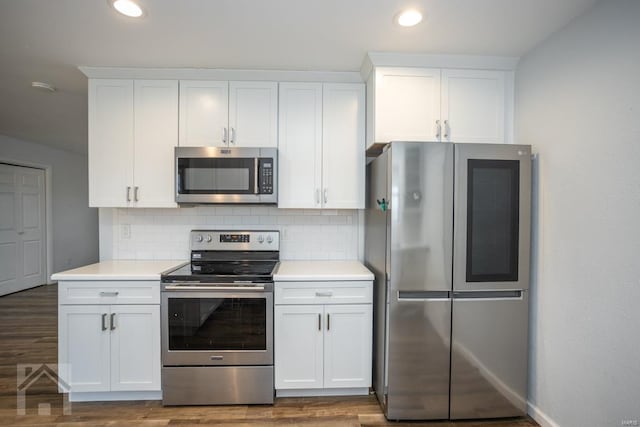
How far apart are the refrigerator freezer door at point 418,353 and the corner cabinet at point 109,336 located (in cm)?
158

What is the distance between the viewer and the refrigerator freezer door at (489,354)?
5.95ft

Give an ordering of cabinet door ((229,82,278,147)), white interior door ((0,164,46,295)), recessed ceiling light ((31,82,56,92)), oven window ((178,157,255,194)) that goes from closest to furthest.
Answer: oven window ((178,157,255,194)) → cabinet door ((229,82,278,147)) → recessed ceiling light ((31,82,56,92)) → white interior door ((0,164,46,295))

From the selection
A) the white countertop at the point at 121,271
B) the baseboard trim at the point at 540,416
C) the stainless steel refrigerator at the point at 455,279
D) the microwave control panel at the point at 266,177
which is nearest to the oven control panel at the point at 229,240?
the white countertop at the point at 121,271

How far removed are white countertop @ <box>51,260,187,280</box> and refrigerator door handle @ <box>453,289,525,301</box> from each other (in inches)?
79.8

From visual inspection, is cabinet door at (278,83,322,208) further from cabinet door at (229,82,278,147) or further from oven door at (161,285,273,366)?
oven door at (161,285,273,366)

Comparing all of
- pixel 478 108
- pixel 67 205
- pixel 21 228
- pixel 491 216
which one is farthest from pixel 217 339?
pixel 67 205

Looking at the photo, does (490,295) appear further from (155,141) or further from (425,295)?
(155,141)

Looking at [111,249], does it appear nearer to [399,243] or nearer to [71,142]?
[399,243]

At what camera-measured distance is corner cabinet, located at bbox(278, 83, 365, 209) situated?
2314 millimetres

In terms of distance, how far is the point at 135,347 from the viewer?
1956 millimetres

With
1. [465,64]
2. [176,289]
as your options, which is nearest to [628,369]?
[465,64]

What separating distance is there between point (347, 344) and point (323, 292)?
0.41 m

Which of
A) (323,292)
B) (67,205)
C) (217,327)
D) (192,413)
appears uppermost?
(67,205)

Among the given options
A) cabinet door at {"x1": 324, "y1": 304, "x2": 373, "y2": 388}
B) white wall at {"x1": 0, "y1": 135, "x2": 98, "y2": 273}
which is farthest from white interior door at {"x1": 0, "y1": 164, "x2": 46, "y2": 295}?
cabinet door at {"x1": 324, "y1": 304, "x2": 373, "y2": 388}
